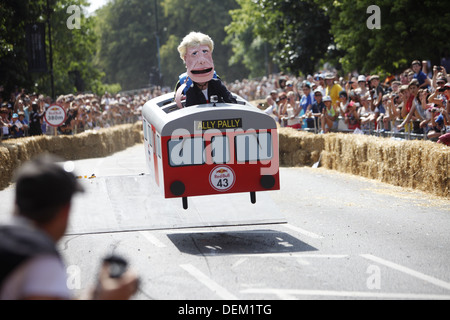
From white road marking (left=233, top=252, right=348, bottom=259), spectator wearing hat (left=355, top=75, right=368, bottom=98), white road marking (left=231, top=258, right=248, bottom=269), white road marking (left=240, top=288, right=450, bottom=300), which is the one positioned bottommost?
white road marking (left=233, top=252, right=348, bottom=259)

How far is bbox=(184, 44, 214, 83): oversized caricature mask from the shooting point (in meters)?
11.9

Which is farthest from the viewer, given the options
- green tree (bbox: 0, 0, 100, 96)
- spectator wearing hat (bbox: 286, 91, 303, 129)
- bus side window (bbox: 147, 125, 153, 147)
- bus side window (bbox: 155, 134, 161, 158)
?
green tree (bbox: 0, 0, 100, 96)

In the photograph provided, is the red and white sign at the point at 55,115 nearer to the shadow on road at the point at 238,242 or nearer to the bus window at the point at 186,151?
the shadow on road at the point at 238,242

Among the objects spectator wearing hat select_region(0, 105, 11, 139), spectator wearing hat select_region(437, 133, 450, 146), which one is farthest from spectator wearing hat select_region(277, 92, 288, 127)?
spectator wearing hat select_region(437, 133, 450, 146)

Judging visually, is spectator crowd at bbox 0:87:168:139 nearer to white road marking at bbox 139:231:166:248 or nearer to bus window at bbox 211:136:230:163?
white road marking at bbox 139:231:166:248

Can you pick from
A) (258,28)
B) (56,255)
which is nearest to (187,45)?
(56,255)

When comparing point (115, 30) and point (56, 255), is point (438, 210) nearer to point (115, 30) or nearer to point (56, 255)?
point (56, 255)

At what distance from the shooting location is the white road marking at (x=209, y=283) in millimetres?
7836

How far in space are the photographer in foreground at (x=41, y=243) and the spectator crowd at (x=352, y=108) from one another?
9.82 meters

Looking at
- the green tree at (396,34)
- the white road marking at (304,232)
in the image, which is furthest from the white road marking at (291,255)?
the green tree at (396,34)

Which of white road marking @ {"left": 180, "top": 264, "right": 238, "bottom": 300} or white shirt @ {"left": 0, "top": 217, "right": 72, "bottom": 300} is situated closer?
white shirt @ {"left": 0, "top": 217, "right": 72, "bottom": 300}

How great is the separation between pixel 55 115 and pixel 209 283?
21525 millimetres

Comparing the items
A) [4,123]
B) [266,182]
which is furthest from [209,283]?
[4,123]

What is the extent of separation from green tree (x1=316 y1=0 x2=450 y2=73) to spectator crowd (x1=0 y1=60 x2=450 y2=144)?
1508 mm
